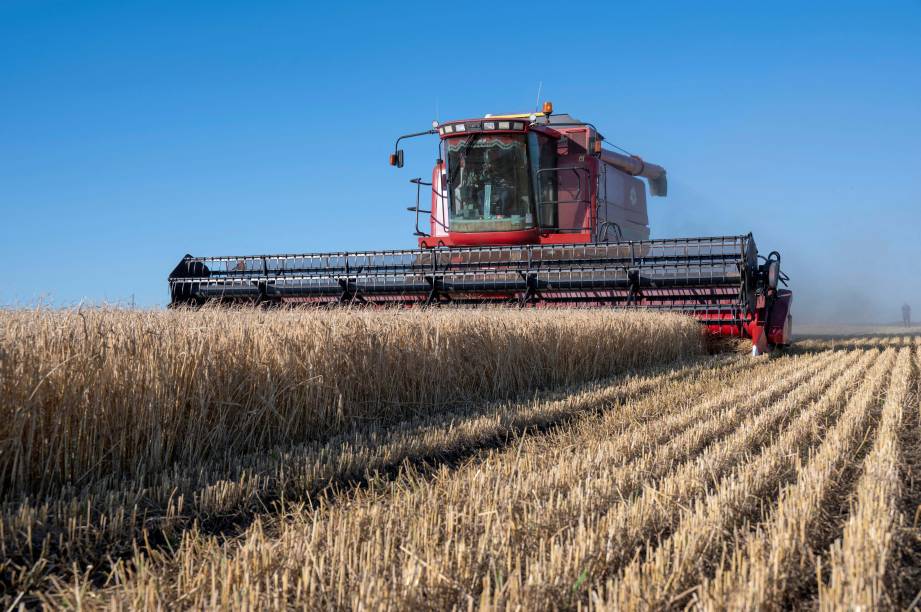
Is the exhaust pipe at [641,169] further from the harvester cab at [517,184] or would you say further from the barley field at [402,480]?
the barley field at [402,480]

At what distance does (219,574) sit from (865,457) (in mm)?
3144

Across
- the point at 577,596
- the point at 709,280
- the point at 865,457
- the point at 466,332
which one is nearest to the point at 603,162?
the point at 709,280

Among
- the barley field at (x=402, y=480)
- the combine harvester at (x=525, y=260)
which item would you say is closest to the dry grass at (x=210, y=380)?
the barley field at (x=402, y=480)

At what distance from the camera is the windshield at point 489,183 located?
11227 millimetres

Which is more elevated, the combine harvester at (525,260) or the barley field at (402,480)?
the combine harvester at (525,260)

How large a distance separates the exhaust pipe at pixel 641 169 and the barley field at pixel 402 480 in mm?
7125

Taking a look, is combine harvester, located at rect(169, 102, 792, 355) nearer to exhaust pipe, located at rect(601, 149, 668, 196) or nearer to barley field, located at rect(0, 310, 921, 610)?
exhaust pipe, located at rect(601, 149, 668, 196)

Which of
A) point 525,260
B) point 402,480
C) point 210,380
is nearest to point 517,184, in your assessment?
point 525,260

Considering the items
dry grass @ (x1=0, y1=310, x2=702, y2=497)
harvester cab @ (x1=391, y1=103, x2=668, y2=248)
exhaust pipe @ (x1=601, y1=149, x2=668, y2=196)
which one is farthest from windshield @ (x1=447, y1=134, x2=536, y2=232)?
dry grass @ (x1=0, y1=310, x2=702, y2=497)

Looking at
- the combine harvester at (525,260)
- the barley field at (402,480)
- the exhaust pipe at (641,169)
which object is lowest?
the barley field at (402,480)

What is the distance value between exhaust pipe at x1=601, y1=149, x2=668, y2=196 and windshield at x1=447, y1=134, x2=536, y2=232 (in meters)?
1.84

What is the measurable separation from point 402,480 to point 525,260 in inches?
280

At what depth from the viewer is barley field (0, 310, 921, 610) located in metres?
2.33

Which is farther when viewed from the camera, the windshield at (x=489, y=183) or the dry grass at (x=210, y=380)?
the windshield at (x=489, y=183)
